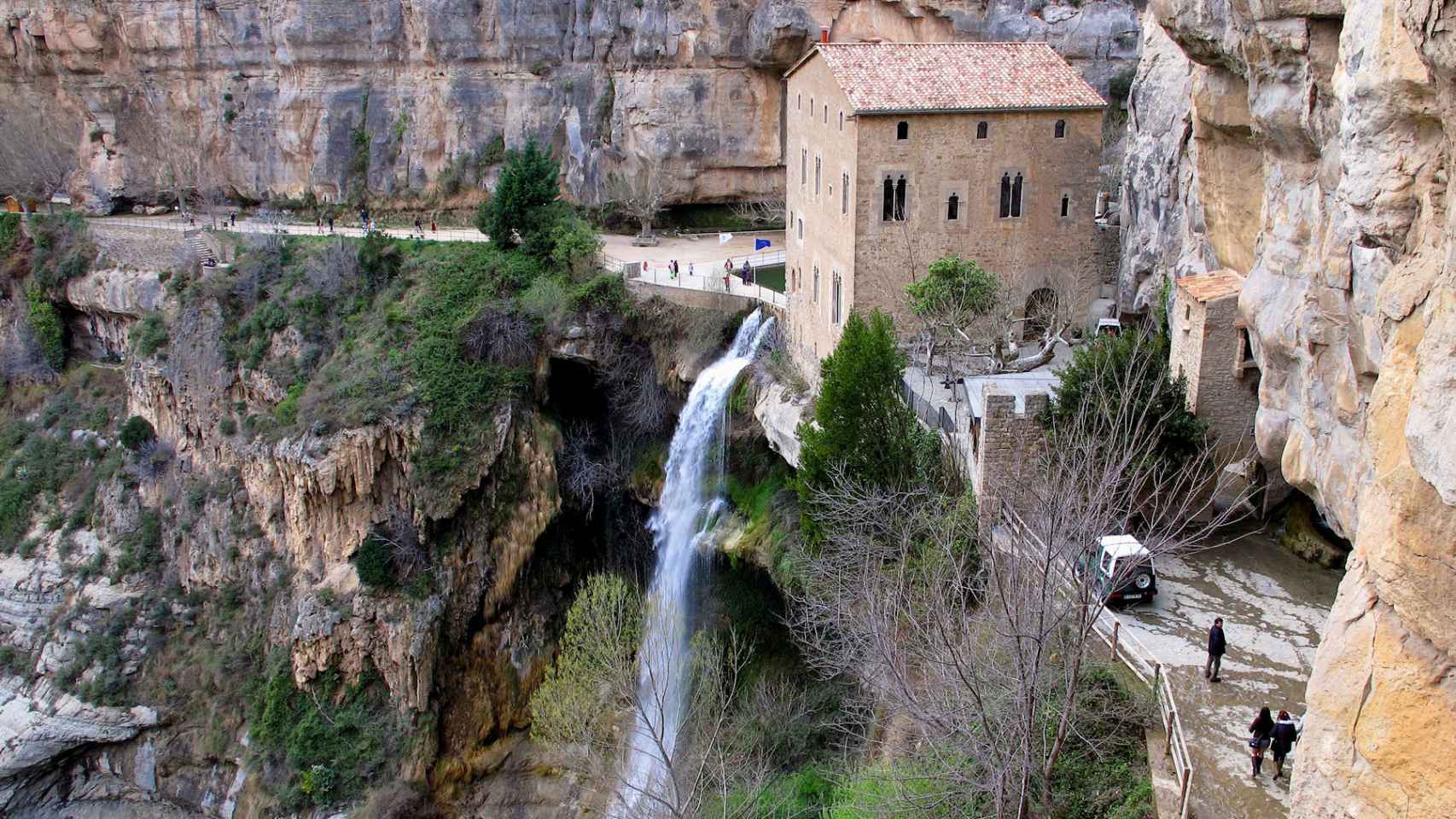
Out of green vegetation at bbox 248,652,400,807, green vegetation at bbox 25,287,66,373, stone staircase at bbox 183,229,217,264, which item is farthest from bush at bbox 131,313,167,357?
green vegetation at bbox 248,652,400,807

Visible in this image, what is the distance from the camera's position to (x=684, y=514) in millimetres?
30234

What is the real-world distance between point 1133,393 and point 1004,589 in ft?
18.4

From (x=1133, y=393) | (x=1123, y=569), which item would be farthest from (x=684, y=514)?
(x=1123, y=569)

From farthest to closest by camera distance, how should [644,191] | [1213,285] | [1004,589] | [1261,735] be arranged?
[644,191] → [1213,285] → [1004,589] → [1261,735]

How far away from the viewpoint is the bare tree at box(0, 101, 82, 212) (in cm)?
4603

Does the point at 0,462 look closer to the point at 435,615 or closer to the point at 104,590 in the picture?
the point at 104,590

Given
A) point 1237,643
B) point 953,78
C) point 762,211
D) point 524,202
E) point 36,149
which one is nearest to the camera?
point 1237,643

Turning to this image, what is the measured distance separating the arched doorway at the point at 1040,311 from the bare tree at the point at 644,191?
1765cm

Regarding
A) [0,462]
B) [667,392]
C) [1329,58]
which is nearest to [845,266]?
[667,392]

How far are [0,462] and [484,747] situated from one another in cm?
2197

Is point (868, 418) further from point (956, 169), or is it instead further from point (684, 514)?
point (684, 514)

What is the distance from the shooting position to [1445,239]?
25.4 ft

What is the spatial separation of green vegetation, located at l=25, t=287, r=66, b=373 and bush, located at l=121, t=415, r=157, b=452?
7433 mm

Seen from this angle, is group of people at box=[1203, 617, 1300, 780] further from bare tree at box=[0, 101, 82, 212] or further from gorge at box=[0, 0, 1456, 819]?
bare tree at box=[0, 101, 82, 212]
